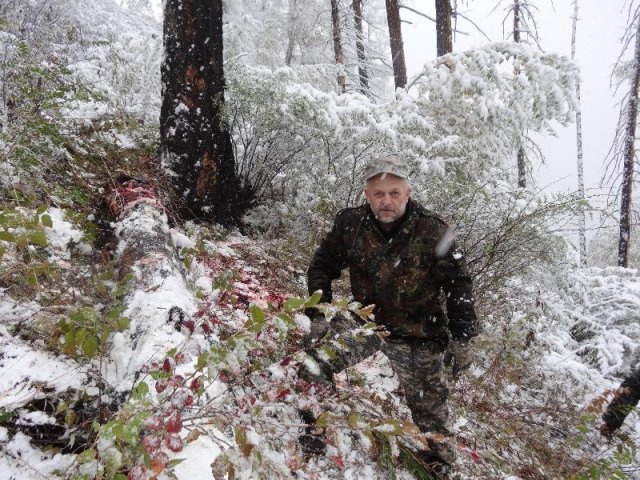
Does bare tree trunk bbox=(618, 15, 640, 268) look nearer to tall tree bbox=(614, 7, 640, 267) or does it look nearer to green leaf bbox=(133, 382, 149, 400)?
tall tree bbox=(614, 7, 640, 267)

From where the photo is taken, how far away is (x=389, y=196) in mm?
2951

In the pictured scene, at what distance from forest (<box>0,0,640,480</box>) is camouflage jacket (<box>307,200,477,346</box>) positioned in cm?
26

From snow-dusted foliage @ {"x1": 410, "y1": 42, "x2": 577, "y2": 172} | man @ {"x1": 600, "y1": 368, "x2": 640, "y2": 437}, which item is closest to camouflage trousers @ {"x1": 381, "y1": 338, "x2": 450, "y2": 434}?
man @ {"x1": 600, "y1": 368, "x2": 640, "y2": 437}

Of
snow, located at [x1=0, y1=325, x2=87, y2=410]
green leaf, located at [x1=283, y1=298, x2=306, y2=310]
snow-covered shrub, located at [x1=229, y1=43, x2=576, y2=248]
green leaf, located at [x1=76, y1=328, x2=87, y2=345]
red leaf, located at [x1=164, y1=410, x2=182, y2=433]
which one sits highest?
snow-covered shrub, located at [x1=229, y1=43, x2=576, y2=248]

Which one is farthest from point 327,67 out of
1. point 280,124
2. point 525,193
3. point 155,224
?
point 155,224

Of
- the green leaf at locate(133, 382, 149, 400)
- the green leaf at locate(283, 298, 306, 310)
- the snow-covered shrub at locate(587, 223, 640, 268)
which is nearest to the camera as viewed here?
the green leaf at locate(133, 382, 149, 400)

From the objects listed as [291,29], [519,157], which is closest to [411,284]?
[519,157]

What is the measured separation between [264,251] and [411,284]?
2.62 m

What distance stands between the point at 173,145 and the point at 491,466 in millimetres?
4690

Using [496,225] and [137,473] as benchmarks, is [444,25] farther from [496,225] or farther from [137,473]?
[137,473]

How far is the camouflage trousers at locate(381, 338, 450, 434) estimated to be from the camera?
3.04 m

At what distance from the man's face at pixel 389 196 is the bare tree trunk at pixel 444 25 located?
7.75 metres

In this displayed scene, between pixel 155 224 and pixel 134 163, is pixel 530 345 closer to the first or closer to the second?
pixel 155 224

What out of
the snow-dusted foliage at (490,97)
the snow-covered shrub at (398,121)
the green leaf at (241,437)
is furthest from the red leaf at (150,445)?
the snow-dusted foliage at (490,97)
